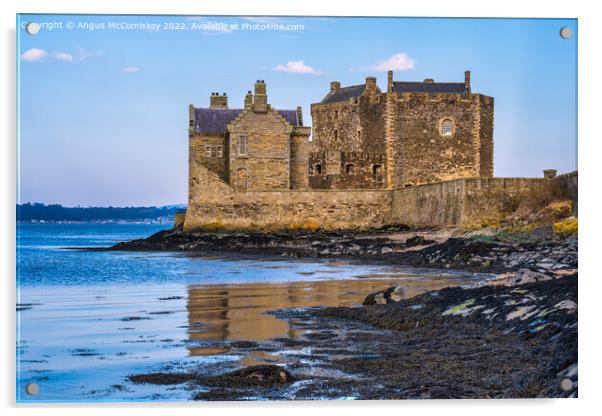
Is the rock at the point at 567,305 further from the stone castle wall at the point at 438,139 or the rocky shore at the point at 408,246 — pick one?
the stone castle wall at the point at 438,139

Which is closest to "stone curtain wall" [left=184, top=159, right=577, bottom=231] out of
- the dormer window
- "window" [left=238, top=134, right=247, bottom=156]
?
"window" [left=238, top=134, right=247, bottom=156]

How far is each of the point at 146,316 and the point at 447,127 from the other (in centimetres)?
2162

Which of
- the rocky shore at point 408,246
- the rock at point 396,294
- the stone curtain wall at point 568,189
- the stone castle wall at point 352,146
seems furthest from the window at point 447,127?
the rock at point 396,294

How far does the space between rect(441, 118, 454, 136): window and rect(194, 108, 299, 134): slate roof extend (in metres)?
5.25

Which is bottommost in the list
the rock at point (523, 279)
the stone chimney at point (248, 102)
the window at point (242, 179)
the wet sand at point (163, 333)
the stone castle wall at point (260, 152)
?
the wet sand at point (163, 333)

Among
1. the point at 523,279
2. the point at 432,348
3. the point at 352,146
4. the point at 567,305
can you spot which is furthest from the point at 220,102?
the point at 567,305

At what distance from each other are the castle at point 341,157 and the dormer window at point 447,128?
0.03m

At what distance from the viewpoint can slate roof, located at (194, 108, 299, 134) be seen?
2825cm

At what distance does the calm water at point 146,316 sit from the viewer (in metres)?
7.66

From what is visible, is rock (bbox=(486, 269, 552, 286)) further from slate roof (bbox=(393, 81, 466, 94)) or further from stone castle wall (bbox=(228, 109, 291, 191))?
slate roof (bbox=(393, 81, 466, 94))

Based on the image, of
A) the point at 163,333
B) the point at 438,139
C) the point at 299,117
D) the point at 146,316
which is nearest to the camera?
A: the point at 163,333

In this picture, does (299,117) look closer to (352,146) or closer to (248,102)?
(248,102)

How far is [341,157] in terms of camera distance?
30.3 meters

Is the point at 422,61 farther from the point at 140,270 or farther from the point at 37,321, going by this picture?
the point at 140,270
